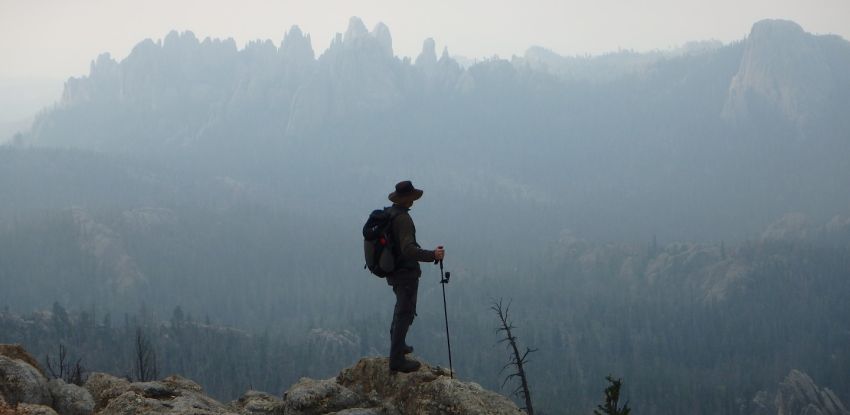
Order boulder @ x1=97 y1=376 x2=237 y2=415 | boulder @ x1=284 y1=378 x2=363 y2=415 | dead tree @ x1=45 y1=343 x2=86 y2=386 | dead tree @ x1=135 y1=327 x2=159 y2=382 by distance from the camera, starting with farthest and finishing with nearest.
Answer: dead tree @ x1=135 y1=327 x2=159 y2=382 → dead tree @ x1=45 y1=343 x2=86 y2=386 → boulder @ x1=284 y1=378 x2=363 y2=415 → boulder @ x1=97 y1=376 x2=237 y2=415

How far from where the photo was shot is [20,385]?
56.7 feet

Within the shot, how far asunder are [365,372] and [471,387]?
114 inches

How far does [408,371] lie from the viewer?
1650 cm

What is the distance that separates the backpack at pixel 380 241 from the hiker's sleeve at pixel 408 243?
24 cm

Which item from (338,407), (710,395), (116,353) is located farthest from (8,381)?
(710,395)

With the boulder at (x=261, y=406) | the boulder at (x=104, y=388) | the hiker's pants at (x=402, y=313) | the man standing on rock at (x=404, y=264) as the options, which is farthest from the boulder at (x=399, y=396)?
the boulder at (x=104, y=388)

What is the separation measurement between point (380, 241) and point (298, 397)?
360 cm

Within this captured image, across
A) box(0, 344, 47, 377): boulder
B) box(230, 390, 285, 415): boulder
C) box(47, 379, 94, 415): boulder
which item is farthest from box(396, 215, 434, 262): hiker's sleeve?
box(0, 344, 47, 377): boulder

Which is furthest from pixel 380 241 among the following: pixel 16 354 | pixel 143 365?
pixel 143 365

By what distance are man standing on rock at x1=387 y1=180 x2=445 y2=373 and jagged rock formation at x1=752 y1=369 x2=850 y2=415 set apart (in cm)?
14710

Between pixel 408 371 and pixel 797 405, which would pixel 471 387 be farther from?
pixel 797 405

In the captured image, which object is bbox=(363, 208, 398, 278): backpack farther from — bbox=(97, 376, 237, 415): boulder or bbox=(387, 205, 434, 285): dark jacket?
bbox=(97, 376, 237, 415): boulder

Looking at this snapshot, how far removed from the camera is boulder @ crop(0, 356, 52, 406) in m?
17.0

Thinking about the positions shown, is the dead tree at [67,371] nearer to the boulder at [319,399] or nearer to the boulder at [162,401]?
the boulder at [162,401]
